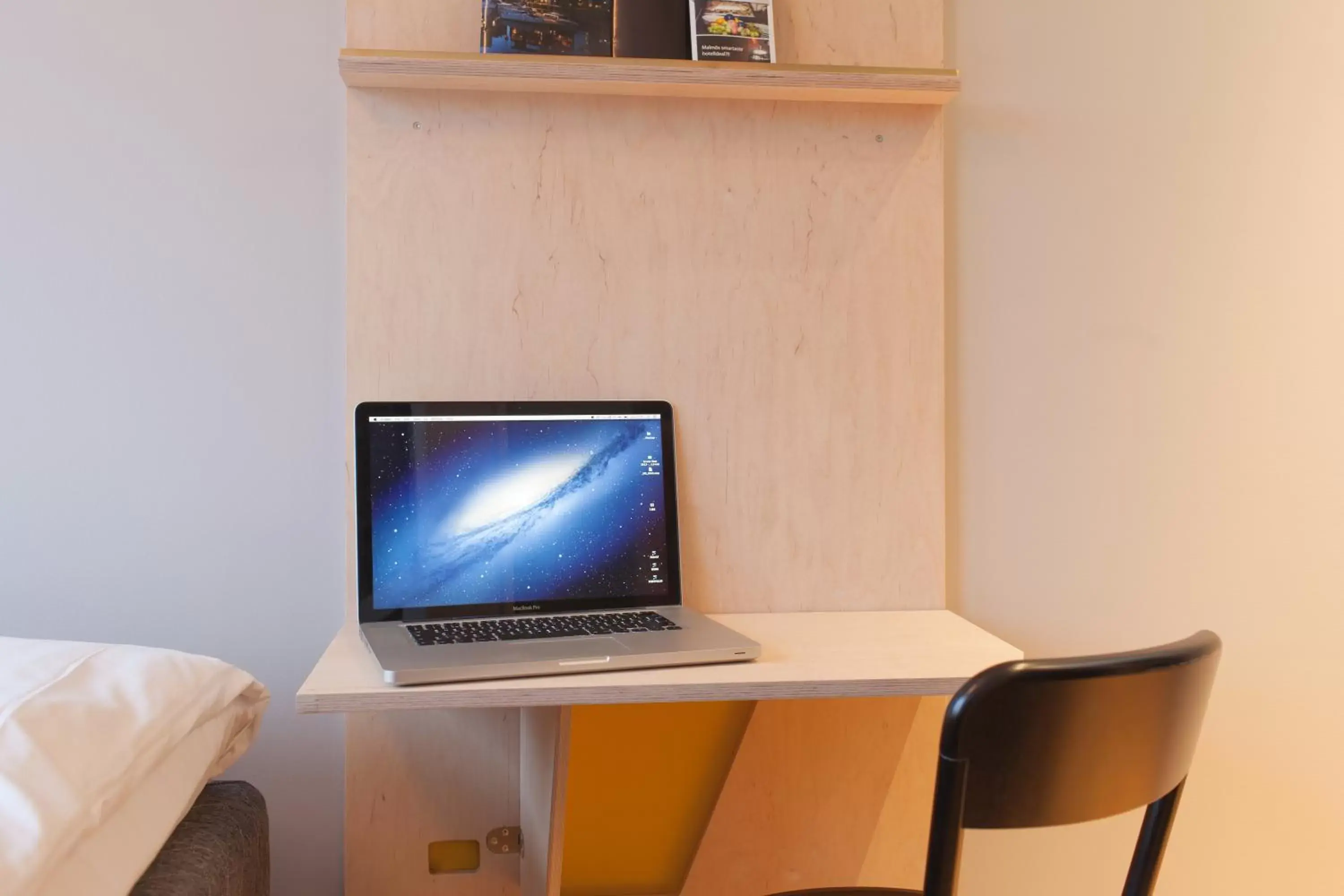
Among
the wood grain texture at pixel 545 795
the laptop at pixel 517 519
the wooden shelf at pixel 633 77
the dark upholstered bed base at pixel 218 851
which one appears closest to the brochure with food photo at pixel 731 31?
the wooden shelf at pixel 633 77

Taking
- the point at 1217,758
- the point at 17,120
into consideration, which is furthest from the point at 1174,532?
the point at 17,120

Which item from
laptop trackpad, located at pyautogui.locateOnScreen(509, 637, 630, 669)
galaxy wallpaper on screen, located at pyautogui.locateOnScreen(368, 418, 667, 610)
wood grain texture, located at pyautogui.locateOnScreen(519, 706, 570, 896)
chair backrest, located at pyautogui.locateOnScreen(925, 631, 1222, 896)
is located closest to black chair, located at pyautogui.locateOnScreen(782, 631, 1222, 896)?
chair backrest, located at pyautogui.locateOnScreen(925, 631, 1222, 896)

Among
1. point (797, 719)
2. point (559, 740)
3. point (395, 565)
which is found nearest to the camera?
point (559, 740)

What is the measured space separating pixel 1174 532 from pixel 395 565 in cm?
114

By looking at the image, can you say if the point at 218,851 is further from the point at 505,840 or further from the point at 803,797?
the point at 803,797

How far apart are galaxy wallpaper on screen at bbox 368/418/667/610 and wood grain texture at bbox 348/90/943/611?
3.3 inches

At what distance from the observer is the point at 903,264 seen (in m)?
1.51

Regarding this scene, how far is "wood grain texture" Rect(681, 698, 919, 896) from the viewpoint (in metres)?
1.54

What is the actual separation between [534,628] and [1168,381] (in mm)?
1017

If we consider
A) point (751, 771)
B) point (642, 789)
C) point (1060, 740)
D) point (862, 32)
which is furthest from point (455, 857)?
point (862, 32)

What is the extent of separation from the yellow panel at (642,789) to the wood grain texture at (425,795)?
11cm

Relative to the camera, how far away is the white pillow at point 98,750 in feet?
2.68

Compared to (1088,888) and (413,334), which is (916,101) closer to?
(413,334)

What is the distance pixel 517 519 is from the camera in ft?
4.48
